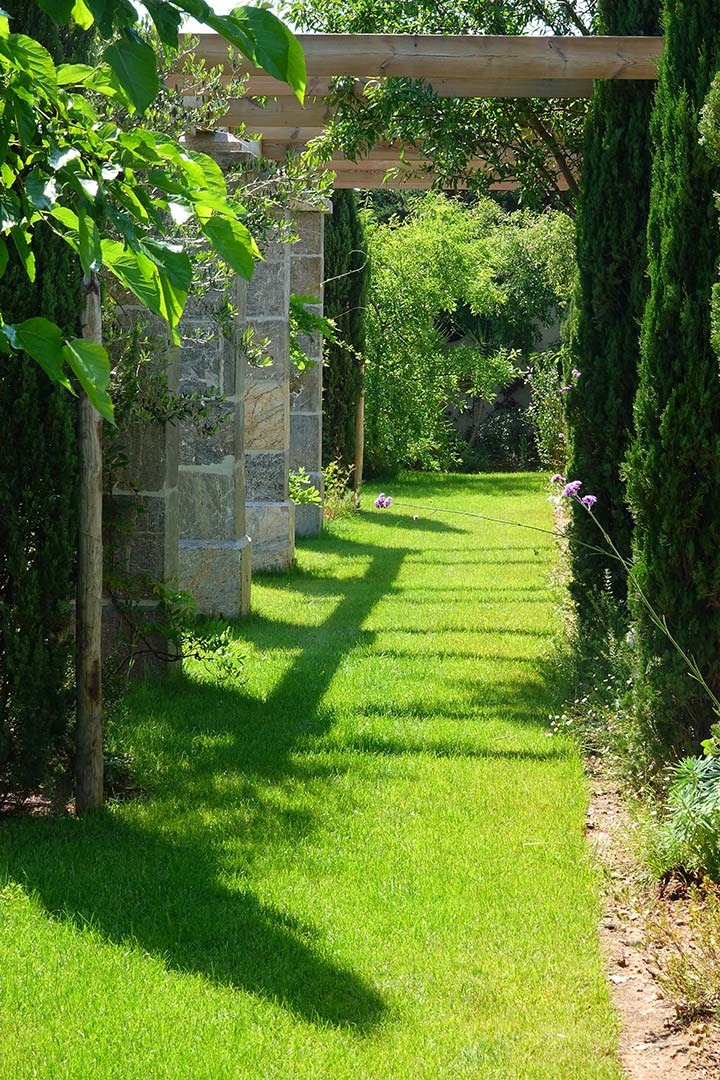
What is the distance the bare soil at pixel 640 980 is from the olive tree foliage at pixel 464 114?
5.05m

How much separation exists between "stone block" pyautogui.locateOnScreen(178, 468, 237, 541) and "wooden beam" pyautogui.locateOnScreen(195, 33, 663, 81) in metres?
3.05

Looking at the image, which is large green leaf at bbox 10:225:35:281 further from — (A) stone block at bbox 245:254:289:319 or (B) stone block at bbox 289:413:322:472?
(B) stone block at bbox 289:413:322:472

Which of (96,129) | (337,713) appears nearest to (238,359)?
(337,713)

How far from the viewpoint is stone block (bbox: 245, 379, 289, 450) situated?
40.1ft

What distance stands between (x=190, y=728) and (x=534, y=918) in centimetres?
275

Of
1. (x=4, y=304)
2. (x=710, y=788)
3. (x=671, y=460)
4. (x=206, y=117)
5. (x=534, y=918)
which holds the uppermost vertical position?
(x=206, y=117)

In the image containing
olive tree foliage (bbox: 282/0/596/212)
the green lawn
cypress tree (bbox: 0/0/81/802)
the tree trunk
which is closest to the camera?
the green lawn

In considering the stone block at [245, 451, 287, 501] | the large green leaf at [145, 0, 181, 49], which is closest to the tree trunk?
the stone block at [245, 451, 287, 501]

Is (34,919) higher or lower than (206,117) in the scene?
lower

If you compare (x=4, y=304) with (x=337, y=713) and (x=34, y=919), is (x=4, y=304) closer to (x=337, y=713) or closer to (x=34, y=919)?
(x=34, y=919)

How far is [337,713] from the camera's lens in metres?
7.16

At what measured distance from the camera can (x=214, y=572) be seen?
377 inches

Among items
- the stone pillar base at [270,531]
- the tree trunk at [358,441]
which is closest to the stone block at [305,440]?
the stone pillar base at [270,531]

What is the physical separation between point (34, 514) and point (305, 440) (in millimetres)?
10094
